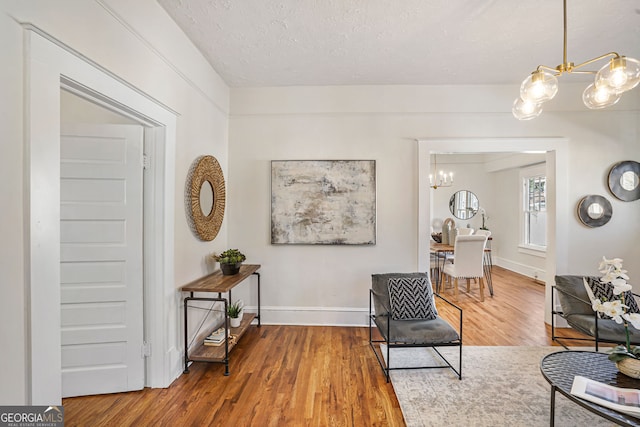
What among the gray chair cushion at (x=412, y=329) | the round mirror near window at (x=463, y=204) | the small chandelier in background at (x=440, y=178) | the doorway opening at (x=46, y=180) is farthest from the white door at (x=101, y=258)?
the round mirror near window at (x=463, y=204)

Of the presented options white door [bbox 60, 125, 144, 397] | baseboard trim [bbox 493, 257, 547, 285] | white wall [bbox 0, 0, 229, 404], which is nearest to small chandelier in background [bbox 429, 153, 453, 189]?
baseboard trim [bbox 493, 257, 547, 285]

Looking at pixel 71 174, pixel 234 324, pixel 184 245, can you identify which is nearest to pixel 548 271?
pixel 234 324

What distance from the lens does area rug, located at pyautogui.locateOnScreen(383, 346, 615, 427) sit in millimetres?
1986

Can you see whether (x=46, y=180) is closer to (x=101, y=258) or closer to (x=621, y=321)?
(x=101, y=258)

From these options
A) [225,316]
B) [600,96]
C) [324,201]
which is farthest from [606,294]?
[225,316]

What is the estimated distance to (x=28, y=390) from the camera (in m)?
1.31

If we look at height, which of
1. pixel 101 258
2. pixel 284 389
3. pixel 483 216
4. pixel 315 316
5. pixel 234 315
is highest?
pixel 483 216

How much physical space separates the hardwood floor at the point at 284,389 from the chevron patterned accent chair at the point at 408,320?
0.31 m

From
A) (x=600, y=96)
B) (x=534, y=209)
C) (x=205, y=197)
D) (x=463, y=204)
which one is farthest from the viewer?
(x=463, y=204)

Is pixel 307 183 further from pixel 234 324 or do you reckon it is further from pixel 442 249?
pixel 442 249

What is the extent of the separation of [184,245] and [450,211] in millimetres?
6497

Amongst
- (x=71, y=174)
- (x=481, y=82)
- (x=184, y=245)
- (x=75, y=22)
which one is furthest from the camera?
(x=481, y=82)

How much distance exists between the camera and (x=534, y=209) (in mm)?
6180

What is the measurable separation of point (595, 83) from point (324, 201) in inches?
99.3
